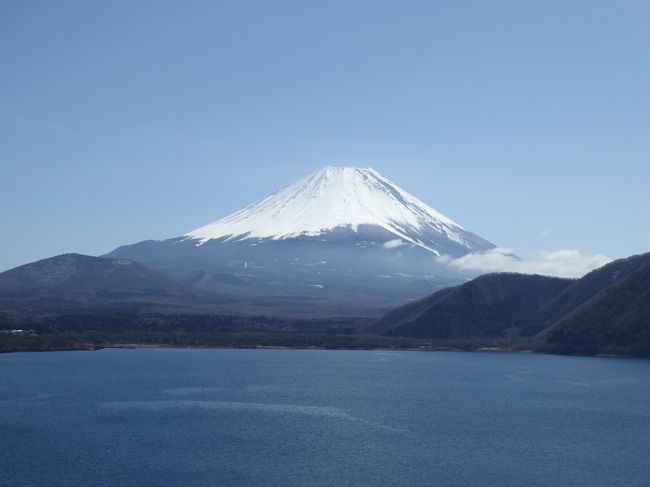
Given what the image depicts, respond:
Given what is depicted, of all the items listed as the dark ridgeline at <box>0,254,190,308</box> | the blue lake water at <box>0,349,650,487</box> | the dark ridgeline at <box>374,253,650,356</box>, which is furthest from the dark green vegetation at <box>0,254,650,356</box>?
the dark ridgeline at <box>0,254,190,308</box>

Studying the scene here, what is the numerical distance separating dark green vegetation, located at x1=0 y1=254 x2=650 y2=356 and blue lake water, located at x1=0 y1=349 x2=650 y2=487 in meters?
10.5

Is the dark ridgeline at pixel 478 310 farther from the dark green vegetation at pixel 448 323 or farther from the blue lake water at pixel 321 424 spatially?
the blue lake water at pixel 321 424

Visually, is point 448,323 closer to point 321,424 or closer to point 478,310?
point 478,310

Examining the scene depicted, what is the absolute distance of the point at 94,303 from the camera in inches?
4929

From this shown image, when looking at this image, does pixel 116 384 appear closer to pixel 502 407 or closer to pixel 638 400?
pixel 502 407

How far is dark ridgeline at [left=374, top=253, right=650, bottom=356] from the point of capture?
74.5 metres

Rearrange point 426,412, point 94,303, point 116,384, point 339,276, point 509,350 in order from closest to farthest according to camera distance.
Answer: point 426,412 < point 116,384 < point 509,350 < point 94,303 < point 339,276

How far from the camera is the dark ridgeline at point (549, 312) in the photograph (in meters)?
74.5

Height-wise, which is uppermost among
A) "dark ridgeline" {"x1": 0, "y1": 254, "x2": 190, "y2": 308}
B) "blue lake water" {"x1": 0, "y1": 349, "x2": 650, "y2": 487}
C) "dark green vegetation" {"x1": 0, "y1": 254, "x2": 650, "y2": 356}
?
"dark ridgeline" {"x1": 0, "y1": 254, "x2": 190, "y2": 308}

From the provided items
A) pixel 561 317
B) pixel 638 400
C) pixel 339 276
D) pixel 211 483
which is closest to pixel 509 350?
pixel 561 317

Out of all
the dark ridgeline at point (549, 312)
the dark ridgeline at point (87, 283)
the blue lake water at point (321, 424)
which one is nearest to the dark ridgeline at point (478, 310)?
the dark ridgeline at point (549, 312)

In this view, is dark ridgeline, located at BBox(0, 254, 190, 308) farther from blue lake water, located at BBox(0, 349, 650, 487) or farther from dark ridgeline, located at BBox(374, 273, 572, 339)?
blue lake water, located at BBox(0, 349, 650, 487)

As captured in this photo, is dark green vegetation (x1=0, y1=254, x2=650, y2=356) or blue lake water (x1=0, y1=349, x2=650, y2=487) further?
dark green vegetation (x1=0, y1=254, x2=650, y2=356)

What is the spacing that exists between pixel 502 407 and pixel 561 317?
41.2 metres
